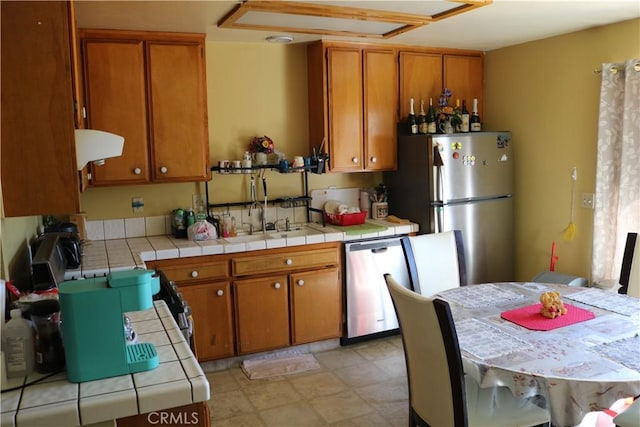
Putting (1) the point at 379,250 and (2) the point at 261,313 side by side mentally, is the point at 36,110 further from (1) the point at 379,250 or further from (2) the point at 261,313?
(1) the point at 379,250

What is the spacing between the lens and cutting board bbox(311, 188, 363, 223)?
14.6 feet

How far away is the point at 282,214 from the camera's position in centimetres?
433

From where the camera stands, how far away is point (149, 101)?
3633 millimetres

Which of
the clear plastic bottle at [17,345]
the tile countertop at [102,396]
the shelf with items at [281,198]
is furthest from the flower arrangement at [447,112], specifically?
the clear plastic bottle at [17,345]

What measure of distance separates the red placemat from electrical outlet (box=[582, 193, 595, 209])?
60.0 inches

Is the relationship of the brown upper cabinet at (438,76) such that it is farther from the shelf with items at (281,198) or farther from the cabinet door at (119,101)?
the cabinet door at (119,101)

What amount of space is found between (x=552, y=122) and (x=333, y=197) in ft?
5.78

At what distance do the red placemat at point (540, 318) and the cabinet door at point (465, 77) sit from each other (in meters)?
2.44

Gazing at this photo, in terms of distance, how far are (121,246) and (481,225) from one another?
2.64 metres

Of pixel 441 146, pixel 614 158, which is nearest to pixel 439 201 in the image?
pixel 441 146

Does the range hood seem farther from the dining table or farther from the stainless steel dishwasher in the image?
the stainless steel dishwasher

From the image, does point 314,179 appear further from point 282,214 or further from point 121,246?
→ point 121,246

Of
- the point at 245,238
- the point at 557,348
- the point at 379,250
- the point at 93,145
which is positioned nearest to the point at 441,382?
the point at 557,348

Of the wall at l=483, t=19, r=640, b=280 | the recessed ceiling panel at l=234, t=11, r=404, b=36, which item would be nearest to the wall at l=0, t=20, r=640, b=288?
the wall at l=483, t=19, r=640, b=280
